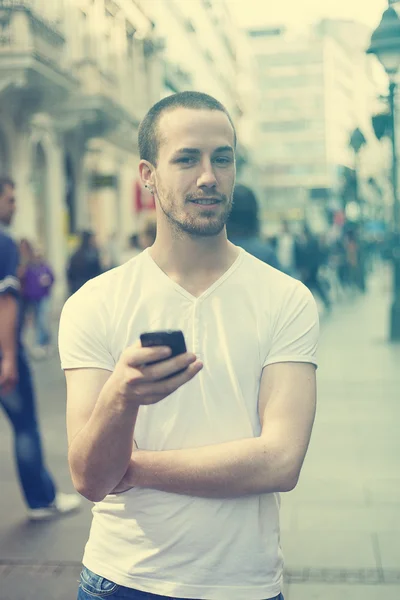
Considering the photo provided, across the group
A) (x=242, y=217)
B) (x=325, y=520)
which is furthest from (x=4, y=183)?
(x=325, y=520)

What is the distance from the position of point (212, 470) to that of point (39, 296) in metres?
12.0

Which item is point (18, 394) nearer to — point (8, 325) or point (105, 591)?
point (8, 325)

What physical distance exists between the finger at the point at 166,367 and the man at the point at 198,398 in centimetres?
33

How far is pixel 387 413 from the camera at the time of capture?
28.5ft

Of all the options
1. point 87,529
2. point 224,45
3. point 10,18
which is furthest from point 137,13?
point 224,45

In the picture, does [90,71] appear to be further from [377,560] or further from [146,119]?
[146,119]

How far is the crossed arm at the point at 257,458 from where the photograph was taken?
→ 2.07m

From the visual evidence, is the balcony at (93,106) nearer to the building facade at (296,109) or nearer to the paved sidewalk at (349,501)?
the paved sidewalk at (349,501)

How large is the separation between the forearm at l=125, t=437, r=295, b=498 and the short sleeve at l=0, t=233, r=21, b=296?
3.26 meters

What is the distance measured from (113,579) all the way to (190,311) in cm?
58

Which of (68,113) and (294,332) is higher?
(68,113)

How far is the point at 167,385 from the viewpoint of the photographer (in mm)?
1749

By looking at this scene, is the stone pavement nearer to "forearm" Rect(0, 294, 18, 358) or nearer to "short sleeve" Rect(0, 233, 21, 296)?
"forearm" Rect(0, 294, 18, 358)

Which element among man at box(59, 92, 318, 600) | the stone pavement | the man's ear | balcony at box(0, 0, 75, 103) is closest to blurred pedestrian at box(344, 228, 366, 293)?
balcony at box(0, 0, 75, 103)
